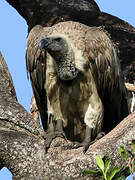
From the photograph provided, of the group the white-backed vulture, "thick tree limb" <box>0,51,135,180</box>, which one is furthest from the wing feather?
"thick tree limb" <box>0,51,135,180</box>

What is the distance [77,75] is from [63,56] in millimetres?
343

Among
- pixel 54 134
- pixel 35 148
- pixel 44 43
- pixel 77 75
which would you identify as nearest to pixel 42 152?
pixel 35 148

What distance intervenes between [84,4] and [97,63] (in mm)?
2065

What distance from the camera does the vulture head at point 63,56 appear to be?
795cm

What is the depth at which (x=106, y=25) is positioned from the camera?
970 cm

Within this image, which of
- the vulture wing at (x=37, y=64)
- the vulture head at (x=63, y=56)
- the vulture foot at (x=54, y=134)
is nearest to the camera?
the vulture foot at (x=54, y=134)

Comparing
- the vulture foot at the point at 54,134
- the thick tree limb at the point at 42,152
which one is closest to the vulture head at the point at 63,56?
the vulture foot at the point at 54,134

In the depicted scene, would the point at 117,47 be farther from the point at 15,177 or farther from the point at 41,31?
the point at 15,177

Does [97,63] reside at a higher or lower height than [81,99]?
higher

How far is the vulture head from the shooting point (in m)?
7.95

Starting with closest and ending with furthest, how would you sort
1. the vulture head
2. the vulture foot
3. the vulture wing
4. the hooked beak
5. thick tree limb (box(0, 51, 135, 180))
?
thick tree limb (box(0, 51, 135, 180)) → the vulture foot → the hooked beak → the vulture head → the vulture wing

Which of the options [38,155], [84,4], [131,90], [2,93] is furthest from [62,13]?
[38,155]

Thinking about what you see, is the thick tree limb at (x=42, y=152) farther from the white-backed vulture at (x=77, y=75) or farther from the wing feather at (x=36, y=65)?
the wing feather at (x=36, y=65)

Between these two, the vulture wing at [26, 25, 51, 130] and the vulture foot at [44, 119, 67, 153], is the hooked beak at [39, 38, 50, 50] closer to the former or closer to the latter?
the vulture wing at [26, 25, 51, 130]
